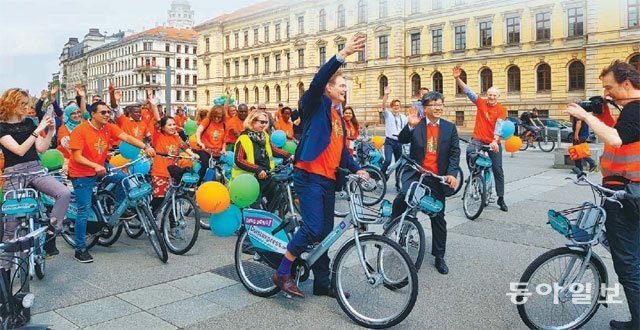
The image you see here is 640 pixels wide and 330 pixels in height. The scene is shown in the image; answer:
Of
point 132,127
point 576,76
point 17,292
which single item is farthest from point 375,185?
point 576,76

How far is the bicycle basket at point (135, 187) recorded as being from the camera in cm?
594

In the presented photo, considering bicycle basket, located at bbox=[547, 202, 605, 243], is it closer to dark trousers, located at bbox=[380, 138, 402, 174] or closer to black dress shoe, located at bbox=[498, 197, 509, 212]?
black dress shoe, located at bbox=[498, 197, 509, 212]

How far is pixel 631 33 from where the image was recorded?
3466 cm

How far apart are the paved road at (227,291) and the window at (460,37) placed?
1608 inches

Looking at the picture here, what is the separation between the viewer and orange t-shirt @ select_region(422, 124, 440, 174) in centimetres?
551

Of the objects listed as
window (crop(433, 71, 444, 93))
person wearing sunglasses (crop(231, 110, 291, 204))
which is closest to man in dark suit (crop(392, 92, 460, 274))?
person wearing sunglasses (crop(231, 110, 291, 204))

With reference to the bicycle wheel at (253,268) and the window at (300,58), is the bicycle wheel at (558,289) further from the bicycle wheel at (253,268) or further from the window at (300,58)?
the window at (300,58)

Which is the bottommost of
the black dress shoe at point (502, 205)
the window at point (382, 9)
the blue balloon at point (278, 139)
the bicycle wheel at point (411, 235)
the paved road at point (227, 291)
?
the paved road at point (227, 291)

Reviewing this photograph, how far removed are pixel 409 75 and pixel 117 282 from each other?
152 ft

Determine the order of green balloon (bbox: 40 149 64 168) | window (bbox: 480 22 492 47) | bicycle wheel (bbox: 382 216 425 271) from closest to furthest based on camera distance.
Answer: bicycle wheel (bbox: 382 216 425 271)
green balloon (bbox: 40 149 64 168)
window (bbox: 480 22 492 47)

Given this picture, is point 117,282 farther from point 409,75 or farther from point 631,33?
point 409,75

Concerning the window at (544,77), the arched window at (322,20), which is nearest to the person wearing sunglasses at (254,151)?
the window at (544,77)

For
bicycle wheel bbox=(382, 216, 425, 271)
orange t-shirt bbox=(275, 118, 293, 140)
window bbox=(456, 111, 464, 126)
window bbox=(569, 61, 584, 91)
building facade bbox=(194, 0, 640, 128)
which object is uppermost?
building facade bbox=(194, 0, 640, 128)

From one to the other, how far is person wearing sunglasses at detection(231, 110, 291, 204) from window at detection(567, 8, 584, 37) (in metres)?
38.7
